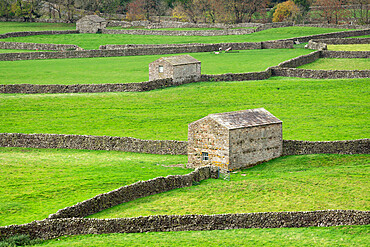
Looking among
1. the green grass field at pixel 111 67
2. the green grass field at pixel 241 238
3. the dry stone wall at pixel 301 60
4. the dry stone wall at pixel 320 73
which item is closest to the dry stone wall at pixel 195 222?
the green grass field at pixel 241 238

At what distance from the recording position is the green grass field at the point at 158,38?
314 feet

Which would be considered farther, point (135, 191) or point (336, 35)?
point (336, 35)

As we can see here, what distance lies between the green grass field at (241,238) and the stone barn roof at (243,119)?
1062cm

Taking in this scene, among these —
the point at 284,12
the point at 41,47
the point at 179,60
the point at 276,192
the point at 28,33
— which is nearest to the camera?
the point at 276,192

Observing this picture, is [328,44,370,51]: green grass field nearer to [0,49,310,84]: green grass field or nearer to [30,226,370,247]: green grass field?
[0,49,310,84]: green grass field

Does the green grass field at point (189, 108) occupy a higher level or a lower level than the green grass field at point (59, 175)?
higher

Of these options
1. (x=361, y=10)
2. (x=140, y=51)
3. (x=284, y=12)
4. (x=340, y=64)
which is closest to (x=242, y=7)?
(x=284, y=12)

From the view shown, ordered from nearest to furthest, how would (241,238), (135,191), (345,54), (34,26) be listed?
(241,238)
(135,191)
(345,54)
(34,26)

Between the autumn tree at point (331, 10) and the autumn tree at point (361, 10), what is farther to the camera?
the autumn tree at point (331, 10)

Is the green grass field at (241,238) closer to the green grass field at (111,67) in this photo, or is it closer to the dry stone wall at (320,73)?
the dry stone wall at (320,73)

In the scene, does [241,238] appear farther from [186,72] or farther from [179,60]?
[179,60]

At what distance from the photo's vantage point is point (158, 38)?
102m

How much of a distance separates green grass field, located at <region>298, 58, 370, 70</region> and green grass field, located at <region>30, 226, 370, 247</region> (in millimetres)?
41249

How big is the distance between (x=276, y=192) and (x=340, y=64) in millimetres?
39161
